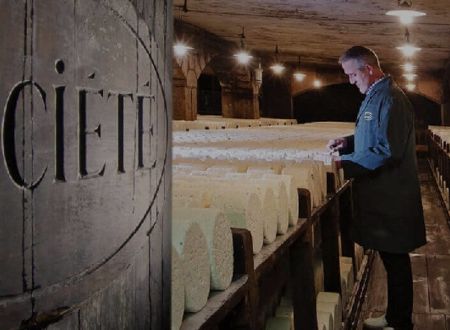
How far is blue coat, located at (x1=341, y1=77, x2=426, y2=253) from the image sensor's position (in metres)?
3.71

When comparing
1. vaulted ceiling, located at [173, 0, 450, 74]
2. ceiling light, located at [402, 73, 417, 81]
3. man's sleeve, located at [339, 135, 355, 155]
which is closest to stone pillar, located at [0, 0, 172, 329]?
man's sleeve, located at [339, 135, 355, 155]

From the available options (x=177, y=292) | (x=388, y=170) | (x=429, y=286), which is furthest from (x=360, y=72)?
(x=177, y=292)

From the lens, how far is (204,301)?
1601 mm

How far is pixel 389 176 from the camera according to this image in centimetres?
385

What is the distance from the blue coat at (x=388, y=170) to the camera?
12.2 feet

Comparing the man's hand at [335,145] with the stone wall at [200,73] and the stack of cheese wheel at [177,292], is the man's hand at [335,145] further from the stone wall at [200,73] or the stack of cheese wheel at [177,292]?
the stone wall at [200,73]

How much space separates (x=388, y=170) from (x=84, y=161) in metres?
3.34

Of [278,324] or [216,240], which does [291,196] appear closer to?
[278,324]

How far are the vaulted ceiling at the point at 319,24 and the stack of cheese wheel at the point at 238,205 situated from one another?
606 cm

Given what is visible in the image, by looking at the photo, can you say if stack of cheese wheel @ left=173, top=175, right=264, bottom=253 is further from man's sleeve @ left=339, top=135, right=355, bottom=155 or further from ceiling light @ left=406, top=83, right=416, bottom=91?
ceiling light @ left=406, top=83, right=416, bottom=91

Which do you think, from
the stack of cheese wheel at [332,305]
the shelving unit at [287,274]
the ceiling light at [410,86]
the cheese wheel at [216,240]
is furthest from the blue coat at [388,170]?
the ceiling light at [410,86]

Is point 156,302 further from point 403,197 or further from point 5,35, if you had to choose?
point 403,197

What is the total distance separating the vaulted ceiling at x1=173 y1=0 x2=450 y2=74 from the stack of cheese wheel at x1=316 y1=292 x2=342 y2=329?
17.1ft

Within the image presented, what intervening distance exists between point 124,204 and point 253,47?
556 inches
